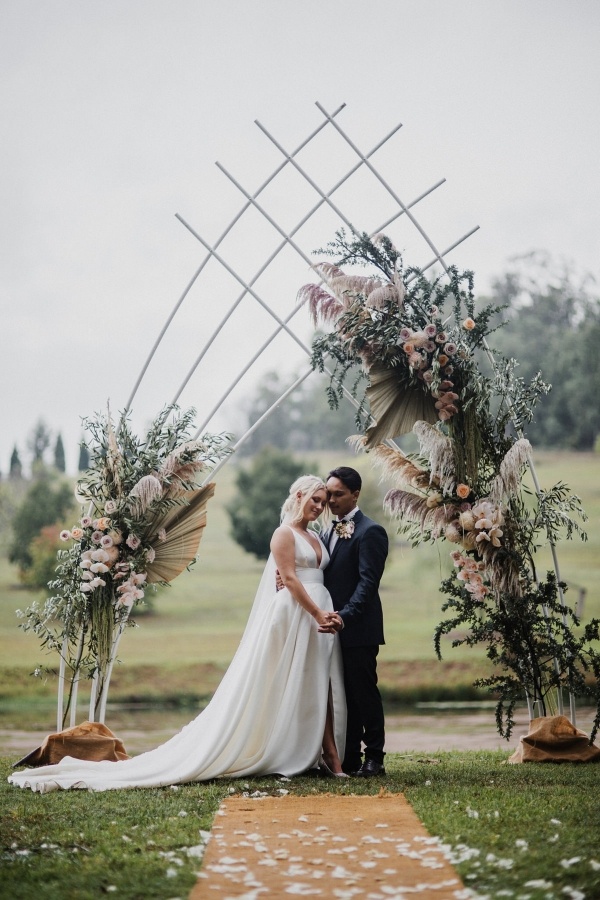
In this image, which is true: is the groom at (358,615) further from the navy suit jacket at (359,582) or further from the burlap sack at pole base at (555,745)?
the burlap sack at pole base at (555,745)

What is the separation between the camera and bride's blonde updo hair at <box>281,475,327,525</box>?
5.94 metres

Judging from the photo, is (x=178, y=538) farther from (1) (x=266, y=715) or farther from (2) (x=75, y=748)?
(1) (x=266, y=715)

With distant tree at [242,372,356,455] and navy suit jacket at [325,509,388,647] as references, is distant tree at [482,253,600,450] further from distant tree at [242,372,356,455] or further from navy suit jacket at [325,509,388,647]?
navy suit jacket at [325,509,388,647]

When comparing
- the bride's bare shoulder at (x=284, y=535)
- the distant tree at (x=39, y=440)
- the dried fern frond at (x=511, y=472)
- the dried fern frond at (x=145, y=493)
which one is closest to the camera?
the bride's bare shoulder at (x=284, y=535)

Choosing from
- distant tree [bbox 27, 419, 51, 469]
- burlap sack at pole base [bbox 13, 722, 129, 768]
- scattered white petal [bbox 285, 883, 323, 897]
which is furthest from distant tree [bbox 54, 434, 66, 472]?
scattered white petal [bbox 285, 883, 323, 897]

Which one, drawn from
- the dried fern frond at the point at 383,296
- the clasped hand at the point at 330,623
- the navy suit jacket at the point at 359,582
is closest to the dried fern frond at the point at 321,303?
the dried fern frond at the point at 383,296

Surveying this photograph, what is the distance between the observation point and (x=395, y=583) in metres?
26.8

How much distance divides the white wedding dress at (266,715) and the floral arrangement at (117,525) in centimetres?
121

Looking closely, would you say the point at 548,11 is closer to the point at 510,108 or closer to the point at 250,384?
the point at 510,108

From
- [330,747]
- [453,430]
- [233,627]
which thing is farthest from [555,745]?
[233,627]

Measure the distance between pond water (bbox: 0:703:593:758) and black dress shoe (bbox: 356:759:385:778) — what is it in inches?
403

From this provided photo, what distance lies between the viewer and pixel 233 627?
87.0 ft

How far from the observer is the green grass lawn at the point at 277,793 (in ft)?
11.0

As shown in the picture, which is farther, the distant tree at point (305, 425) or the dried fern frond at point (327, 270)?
the distant tree at point (305, 425)
